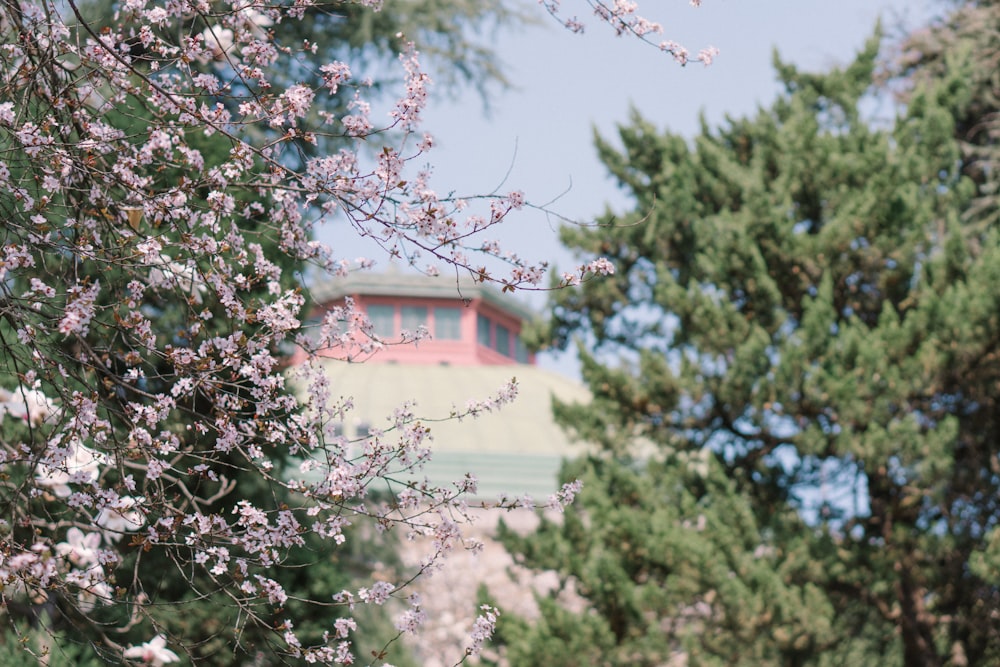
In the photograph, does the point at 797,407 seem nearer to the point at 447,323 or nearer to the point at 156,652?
the point at 156,652

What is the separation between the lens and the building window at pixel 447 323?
3325cm

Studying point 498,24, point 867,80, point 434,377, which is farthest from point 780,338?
point 434,377

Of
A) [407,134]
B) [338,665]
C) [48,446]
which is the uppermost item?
[407,134]

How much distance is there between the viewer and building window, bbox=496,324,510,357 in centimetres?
3462

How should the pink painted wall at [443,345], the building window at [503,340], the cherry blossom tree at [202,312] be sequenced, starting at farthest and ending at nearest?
the building window at [503,340] → the pink painted wall at [443,345] → the cherry blossom tree at [202,312]

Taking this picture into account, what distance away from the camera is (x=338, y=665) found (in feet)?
13.4

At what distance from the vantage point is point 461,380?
97.9 ft

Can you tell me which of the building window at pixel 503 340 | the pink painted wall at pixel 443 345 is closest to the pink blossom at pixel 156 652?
the pink painted wall at pixel 443 345

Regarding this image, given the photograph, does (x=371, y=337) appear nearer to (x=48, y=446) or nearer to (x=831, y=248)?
(x=48, y=446)

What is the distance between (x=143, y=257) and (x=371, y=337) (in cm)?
85

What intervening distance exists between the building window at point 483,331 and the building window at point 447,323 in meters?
0.53

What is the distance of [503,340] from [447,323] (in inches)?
89.2

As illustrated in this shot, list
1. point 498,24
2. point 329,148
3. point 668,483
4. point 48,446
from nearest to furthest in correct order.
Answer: point 48,446, point 329,148, point 668,483, point 498,24

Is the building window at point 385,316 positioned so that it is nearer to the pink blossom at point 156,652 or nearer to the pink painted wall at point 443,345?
the pink painted wall at point 443,345
